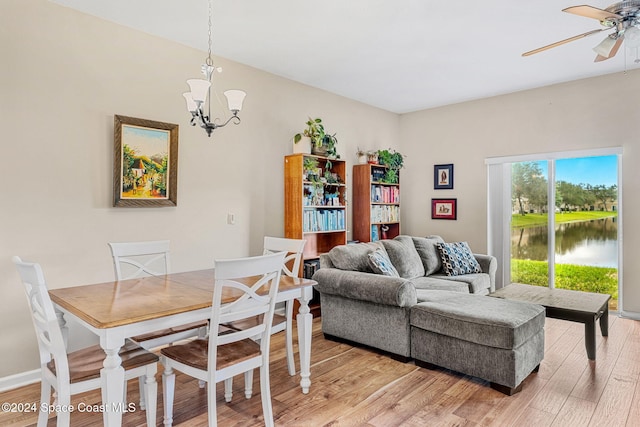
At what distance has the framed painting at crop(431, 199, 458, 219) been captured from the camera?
571 centimetres

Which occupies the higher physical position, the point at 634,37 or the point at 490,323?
the point at 634,37

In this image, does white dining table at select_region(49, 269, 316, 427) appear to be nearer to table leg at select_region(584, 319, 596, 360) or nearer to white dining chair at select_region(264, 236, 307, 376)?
white dining chair at select_region(264, 236, 307, 376)

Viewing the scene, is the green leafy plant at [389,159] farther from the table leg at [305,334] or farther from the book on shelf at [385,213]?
the table leg at [305,334]

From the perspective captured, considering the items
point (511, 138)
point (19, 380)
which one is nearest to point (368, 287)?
point (19, 380)

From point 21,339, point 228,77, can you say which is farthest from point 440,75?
point 21,339

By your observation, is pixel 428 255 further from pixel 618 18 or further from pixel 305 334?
pixel 618 18

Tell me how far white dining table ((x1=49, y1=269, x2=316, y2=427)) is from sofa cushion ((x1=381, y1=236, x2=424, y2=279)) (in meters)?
1.70

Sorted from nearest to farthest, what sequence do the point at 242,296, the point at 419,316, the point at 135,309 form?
1. the point at 135,309
2. the point at 242,296
3. the point at 419,316

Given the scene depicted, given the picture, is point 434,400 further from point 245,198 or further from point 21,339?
point 21,339

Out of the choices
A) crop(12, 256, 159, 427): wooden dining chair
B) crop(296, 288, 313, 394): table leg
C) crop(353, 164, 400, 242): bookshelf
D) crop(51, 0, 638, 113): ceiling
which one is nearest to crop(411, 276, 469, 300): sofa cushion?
crop(353, 164, 400, 242): bookshelf

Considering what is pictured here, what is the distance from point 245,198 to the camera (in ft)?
13.6

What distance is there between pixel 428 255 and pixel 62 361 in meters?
3.69

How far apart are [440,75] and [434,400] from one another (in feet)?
11.5

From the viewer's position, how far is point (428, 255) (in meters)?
4.50
